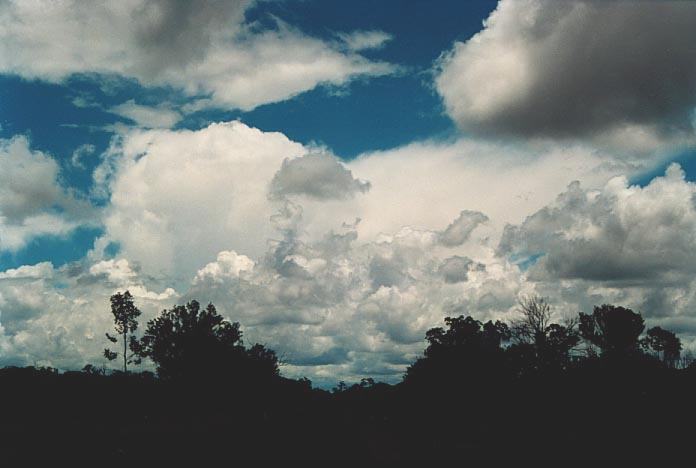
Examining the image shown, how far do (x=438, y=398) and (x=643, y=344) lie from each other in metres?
39.2

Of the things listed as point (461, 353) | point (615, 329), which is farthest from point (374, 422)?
point (615, 329)

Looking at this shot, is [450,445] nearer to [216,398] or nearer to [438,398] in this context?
[438,398]

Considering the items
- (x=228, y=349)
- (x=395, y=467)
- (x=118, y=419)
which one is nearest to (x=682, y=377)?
(x=395, y=467)

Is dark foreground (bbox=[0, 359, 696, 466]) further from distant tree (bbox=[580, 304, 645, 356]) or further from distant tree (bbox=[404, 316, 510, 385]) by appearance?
distant tree (bbox=[580, 304, 645, 356])

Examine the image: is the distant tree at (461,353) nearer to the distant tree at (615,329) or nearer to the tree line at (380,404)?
the tree line at (380,404)

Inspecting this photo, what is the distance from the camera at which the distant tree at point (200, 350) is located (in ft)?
297

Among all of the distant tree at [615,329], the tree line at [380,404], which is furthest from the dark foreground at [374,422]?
the distant tree at [615,329]

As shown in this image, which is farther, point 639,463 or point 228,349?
point 228,349

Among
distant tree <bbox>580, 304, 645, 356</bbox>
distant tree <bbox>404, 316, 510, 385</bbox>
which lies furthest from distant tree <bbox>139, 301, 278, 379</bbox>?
distant tree <bbox>580, 304, 645, 356</bbox>

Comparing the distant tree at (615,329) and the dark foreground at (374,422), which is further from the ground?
the distant tree at (615,329)

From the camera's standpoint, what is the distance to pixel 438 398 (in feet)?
253

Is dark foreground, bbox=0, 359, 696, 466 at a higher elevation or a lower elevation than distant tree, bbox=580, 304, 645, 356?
lower

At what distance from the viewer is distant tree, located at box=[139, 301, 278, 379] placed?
90.6 metres

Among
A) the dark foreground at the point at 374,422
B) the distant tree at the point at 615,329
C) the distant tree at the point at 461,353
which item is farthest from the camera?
the distant tree at the point at 615,329
